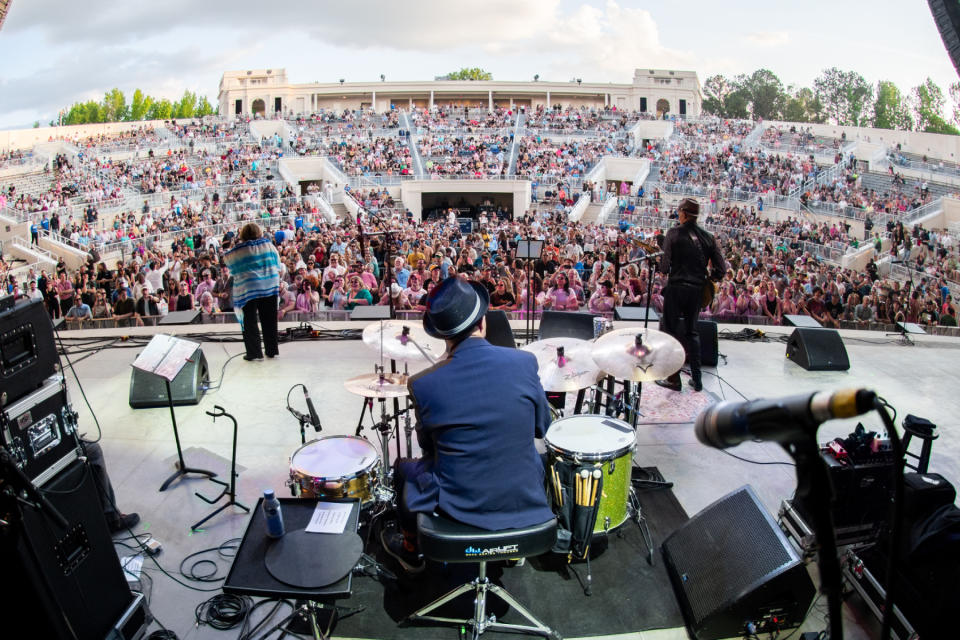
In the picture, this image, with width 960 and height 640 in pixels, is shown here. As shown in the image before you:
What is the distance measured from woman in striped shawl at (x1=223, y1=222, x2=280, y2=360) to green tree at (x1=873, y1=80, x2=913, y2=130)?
75.3 metres

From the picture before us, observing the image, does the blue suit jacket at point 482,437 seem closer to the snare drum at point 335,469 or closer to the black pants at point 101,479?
the snare drum at point 335,469

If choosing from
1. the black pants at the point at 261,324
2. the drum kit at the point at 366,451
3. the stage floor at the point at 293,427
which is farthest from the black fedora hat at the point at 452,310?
the black pants at the point at 261,324

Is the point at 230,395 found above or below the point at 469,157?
below

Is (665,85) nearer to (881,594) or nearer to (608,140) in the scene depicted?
(608,140)

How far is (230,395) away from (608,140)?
105 feet

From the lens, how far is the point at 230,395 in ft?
18.2

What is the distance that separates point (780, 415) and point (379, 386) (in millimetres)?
2690

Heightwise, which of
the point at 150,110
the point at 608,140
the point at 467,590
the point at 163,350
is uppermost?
the point at 150,110

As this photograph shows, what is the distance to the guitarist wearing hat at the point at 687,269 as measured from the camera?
5.18m

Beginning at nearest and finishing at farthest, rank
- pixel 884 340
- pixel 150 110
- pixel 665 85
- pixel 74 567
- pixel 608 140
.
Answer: pixel 74 567, pixel 884 340, pixel 608 140, pixel 665 85, pixel 150 110

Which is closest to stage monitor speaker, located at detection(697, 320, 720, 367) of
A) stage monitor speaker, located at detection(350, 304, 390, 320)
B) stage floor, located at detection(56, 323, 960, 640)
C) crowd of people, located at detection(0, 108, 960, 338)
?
stage floor, located at detection(56, 323, 960, 640)

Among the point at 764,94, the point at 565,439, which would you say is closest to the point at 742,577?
the point at 565,439

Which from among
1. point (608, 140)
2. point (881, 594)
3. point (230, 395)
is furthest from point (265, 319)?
point (608, 140)

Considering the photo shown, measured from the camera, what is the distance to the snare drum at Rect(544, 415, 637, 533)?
3.19 metres
